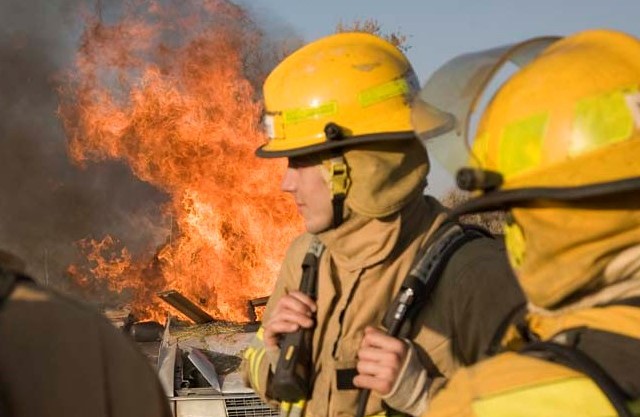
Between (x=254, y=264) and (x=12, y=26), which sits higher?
(x=12, y=26)

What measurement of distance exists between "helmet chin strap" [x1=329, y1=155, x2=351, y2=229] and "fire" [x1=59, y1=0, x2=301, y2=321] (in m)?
12.0

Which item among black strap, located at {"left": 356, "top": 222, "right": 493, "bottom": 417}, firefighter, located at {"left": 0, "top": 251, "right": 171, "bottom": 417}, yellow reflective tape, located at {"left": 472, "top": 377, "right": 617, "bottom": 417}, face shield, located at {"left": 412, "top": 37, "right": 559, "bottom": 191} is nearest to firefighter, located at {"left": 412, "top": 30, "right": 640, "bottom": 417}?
yellow reflective tape, located at {"left": 472, "top": 377, "right": 617, "bottom": 417}

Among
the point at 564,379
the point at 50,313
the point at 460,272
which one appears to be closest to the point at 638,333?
the point at 564,379

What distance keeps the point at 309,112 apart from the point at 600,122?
1.93 m

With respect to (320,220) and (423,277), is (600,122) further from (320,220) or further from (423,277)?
(320,220)

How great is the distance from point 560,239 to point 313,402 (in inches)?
70.6

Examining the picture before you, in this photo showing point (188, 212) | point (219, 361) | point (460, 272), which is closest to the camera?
point (460, 272)

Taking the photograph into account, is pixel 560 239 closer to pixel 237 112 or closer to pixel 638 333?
pixel 638 333

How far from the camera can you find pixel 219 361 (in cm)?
832

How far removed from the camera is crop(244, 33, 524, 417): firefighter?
119 inches

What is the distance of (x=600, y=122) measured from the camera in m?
1.78

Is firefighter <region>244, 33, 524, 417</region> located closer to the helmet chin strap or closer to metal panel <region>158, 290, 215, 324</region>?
the helmet chin strap

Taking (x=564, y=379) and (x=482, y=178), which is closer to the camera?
(x=564, y=379)

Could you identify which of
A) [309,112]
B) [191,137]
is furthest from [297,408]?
[191,137]
